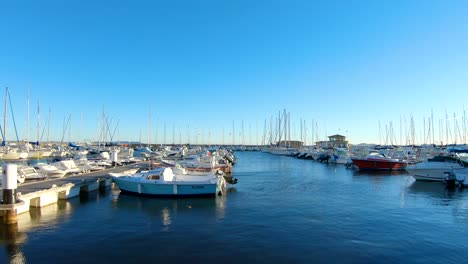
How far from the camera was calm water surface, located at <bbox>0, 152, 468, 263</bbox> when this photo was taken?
512 inches

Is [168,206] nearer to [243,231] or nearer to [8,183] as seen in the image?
[243,231]

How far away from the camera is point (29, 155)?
7669cm

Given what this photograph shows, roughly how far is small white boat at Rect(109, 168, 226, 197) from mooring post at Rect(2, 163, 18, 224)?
10357 mm

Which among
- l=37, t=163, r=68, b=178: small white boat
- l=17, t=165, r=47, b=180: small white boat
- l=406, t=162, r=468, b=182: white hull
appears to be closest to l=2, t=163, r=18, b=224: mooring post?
l=17, t=165, r=47, b=180: small white boat

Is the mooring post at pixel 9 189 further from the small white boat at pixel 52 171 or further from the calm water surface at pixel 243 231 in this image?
the small white boat at pixel 52 171

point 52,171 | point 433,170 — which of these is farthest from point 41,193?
point 433,170

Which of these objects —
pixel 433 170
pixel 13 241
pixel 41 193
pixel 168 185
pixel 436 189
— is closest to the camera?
pixel 13 241

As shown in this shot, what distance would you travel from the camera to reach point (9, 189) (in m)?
16.8

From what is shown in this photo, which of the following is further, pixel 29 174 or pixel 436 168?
pixel 436 168

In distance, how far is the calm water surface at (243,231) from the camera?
1301 cm

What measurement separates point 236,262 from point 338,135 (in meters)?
163

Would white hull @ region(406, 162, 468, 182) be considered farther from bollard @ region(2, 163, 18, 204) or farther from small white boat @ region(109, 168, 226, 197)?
bollard @ region(2, 163, 18, 204)

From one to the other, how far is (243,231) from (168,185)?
35.8 ft

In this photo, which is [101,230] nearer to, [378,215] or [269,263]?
[269,263]
